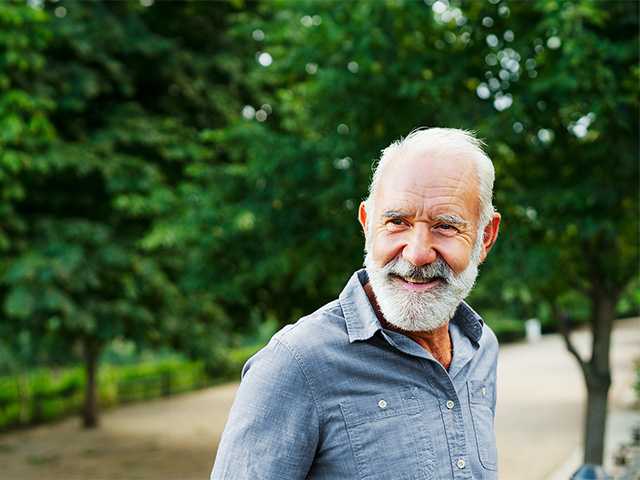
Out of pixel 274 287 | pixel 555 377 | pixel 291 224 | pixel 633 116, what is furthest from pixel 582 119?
pixel 555 377

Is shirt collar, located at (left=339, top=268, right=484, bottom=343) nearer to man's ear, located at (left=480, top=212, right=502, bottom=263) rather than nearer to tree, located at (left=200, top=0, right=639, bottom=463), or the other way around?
man's ear, located at (left=480, top=212, right=502, bottom=263)

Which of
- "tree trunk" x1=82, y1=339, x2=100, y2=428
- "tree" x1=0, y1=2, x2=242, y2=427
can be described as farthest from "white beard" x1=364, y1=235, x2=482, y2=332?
"tree trunk" x1=82, y1=339, x2=100, y2=428

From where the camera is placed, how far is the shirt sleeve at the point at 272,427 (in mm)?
1595

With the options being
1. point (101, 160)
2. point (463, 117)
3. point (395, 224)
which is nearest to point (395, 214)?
point (395, 224)

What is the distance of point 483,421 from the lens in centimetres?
→ 190

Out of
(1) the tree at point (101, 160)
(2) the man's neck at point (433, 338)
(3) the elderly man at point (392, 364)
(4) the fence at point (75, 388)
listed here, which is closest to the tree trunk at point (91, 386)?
(4) the fence at point (75, 388)

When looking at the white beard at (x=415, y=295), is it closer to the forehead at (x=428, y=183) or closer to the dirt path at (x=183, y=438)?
the forehead at (x=428, y=183)

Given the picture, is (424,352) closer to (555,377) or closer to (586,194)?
(586,194)

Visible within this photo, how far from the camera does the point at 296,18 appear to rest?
24.8ft

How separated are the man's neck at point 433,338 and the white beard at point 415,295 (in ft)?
0.09

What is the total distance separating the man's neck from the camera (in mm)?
1815

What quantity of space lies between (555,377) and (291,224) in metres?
18.4

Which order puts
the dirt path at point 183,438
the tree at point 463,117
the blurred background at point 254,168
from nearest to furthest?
1. the tree at point 463,117
2. the blurred background at point 254,168
3. the dirt path at point 183,438

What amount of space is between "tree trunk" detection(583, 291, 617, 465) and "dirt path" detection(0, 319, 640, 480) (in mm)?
3286
